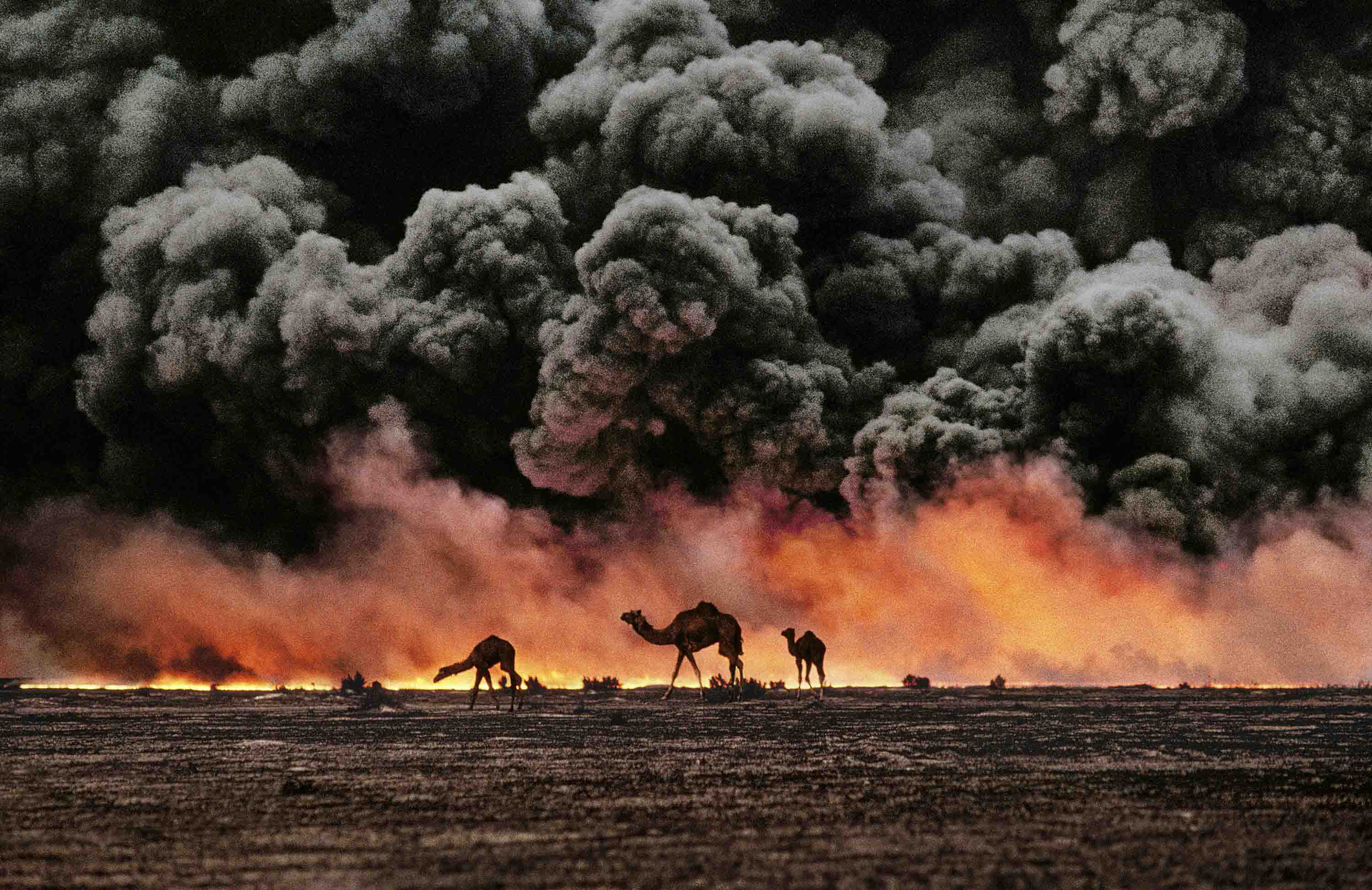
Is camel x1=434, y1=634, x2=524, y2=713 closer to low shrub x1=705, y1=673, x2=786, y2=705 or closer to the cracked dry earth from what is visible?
the cracked dry earth

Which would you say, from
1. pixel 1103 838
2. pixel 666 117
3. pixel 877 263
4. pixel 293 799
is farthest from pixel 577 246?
pixel 1103 838

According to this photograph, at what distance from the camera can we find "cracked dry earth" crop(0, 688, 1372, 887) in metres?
11.3

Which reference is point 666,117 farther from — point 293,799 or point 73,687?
point 293,799

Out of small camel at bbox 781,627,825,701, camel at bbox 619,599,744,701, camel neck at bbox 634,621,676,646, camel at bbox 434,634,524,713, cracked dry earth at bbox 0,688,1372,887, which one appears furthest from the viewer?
small camel at bbox 781,627,825,701

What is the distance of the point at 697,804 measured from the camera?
15.2m

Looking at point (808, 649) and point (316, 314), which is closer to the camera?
point (808, 649)

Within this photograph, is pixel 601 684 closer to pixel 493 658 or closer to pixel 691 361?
pixel 691 361

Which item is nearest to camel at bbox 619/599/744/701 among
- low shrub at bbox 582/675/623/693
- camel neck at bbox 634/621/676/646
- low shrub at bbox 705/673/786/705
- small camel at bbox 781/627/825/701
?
camel neck at bbox 634/621/676/646

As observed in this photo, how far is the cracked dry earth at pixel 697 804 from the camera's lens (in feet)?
37.0

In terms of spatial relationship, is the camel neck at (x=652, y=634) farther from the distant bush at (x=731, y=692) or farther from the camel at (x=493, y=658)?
the camel at (x=493, y=658)

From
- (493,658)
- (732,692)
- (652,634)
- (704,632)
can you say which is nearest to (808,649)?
(732,692)

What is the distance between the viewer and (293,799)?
15820mm

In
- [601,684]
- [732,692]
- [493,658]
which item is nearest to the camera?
[493,658]

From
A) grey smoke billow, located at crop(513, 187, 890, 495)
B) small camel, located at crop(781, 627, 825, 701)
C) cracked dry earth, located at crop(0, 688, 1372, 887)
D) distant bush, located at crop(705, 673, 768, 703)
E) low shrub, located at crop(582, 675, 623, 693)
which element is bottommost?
cracked dry earth, located at crop(0, 688, 1372, 887)
